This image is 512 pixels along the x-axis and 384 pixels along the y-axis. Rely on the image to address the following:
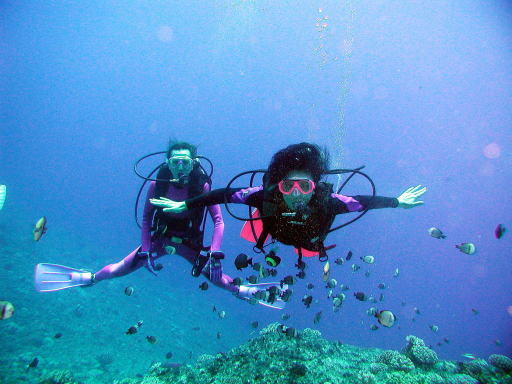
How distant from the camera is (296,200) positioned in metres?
4.06

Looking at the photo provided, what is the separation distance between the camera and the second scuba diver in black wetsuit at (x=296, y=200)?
13.5ft

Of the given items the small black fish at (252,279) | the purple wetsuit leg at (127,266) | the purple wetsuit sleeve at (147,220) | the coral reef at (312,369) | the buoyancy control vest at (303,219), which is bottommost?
the coral reef at (312,369)

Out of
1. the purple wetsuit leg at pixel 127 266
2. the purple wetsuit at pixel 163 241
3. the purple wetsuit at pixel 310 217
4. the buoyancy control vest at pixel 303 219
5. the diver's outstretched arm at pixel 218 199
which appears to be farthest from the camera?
the purple wetsuit leg at pixel 127 266

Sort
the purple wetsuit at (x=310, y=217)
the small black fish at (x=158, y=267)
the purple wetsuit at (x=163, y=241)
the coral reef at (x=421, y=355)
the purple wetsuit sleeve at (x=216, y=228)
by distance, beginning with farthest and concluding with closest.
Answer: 1. the coral reef at (x=421, y=355)
2. the purple wetsuit at (x=163, y=241)
3. the purple wetsuit sleeve at (x=216, y=228)
4. the small black fish at (x=158, y=267)
5. the purple wetsuit at (x=310, y=217)

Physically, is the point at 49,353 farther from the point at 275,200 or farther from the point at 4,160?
the point at 4,160

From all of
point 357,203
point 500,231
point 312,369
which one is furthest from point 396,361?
point 357,203

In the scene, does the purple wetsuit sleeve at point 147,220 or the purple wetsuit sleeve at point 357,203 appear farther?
the purple wetsuit sleeve at point 147,220

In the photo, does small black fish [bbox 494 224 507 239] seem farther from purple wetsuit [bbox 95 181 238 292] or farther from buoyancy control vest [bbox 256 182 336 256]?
purple wetsuit [bbox 95 181 238 292]

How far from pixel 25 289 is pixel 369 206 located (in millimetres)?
21513

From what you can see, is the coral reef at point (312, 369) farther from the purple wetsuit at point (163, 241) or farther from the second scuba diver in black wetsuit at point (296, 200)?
the second scuba diver in black wetsuit at point (296, 200)

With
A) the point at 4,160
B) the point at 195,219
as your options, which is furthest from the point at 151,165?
the point at 195,219

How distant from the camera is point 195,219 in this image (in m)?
6.29

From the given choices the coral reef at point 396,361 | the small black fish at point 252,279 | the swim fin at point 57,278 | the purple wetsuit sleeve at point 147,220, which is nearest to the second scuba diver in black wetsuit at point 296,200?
the small black fish at point 252,279

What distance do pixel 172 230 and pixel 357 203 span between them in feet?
13.6
